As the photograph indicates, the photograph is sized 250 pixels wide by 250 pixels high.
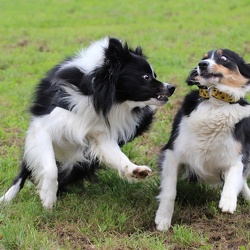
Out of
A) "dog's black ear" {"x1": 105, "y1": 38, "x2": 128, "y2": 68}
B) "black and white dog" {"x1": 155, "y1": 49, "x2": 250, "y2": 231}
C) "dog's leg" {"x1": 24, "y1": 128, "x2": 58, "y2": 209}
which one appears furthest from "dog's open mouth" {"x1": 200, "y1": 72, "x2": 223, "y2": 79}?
"dog's leg" {"x1": 24, "y1": 128, "x2": 58, "y2": 209}

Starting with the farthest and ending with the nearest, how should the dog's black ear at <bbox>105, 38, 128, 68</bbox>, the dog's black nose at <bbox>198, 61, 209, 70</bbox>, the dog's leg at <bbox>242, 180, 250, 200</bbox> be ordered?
the dog's leg at <bbox>242, 180, 250, 200</bbox> < the dog's black ear at <bbox>105, 38, 128, 68</bbox> < the dog's black nose at <bbox>198, 61, 209, 70</bbox>

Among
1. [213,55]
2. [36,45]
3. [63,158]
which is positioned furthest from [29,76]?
[213,55]

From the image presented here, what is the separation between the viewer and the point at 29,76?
30.4ft

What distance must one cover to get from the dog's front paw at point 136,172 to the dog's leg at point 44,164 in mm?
621

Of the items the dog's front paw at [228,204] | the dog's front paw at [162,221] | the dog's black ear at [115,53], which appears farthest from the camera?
the dog's black ear at [115,53]

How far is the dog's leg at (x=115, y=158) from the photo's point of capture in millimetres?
4055

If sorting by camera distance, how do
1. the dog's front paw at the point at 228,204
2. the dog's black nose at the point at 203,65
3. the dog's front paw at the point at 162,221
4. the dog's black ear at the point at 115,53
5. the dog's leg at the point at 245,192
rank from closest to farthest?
the dog's front paw at the point at 228,204
the dog's black nose at the point at 203,65
the dog's front paw at the point at 162,221
the dog's black ear at the point at 115,53
the dog's leg at the point at 245,192

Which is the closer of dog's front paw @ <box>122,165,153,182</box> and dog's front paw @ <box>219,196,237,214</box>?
dog's front paw @ <box>219,196,237,214</box>

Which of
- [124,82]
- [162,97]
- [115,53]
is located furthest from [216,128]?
[115,53]

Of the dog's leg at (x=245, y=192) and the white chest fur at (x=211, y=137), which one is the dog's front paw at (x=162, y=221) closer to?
the white chest fur at (x=211, y=137)

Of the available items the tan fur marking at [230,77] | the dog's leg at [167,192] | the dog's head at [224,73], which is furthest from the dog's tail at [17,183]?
the tan fur marking at [230,77]

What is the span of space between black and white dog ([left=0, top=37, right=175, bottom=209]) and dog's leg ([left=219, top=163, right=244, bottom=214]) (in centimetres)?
72

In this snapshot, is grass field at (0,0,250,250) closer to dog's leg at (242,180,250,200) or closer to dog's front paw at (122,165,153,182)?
dog's leg at (242,180,250,200)

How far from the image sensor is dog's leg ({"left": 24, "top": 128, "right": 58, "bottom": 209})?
4.26m
